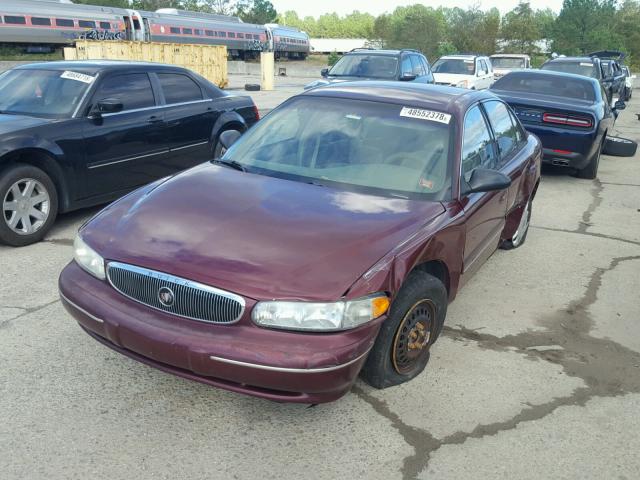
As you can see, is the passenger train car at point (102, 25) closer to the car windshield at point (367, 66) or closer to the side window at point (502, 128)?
the car windshield at point (367, 66)

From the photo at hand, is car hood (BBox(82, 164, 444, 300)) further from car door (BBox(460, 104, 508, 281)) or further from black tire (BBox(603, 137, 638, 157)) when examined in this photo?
black tire (BBox(603, 137, 638, 157))

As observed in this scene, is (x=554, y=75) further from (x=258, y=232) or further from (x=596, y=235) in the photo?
(x=258, y=232)

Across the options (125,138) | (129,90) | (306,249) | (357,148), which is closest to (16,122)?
(125,138)

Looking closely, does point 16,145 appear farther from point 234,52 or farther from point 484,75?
point 234,52

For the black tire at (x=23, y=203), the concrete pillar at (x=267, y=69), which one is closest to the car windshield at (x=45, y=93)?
the black tire at (x=23, y=203)

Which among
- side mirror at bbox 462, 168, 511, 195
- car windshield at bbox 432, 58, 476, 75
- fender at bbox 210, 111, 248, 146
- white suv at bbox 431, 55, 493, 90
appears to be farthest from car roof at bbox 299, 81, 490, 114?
car windshield at bbox 432, 58, 476, 75

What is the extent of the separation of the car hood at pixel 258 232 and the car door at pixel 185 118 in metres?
3.18

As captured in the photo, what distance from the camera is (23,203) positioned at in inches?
207

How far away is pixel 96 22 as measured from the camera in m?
32.2

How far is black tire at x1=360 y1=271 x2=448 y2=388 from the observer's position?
2.94 m

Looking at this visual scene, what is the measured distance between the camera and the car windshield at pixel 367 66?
13.4 meters

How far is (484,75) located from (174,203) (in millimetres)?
18448

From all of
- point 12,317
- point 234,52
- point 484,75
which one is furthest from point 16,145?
point 234,52

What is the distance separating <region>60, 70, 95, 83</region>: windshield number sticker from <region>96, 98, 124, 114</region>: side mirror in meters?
0.29
